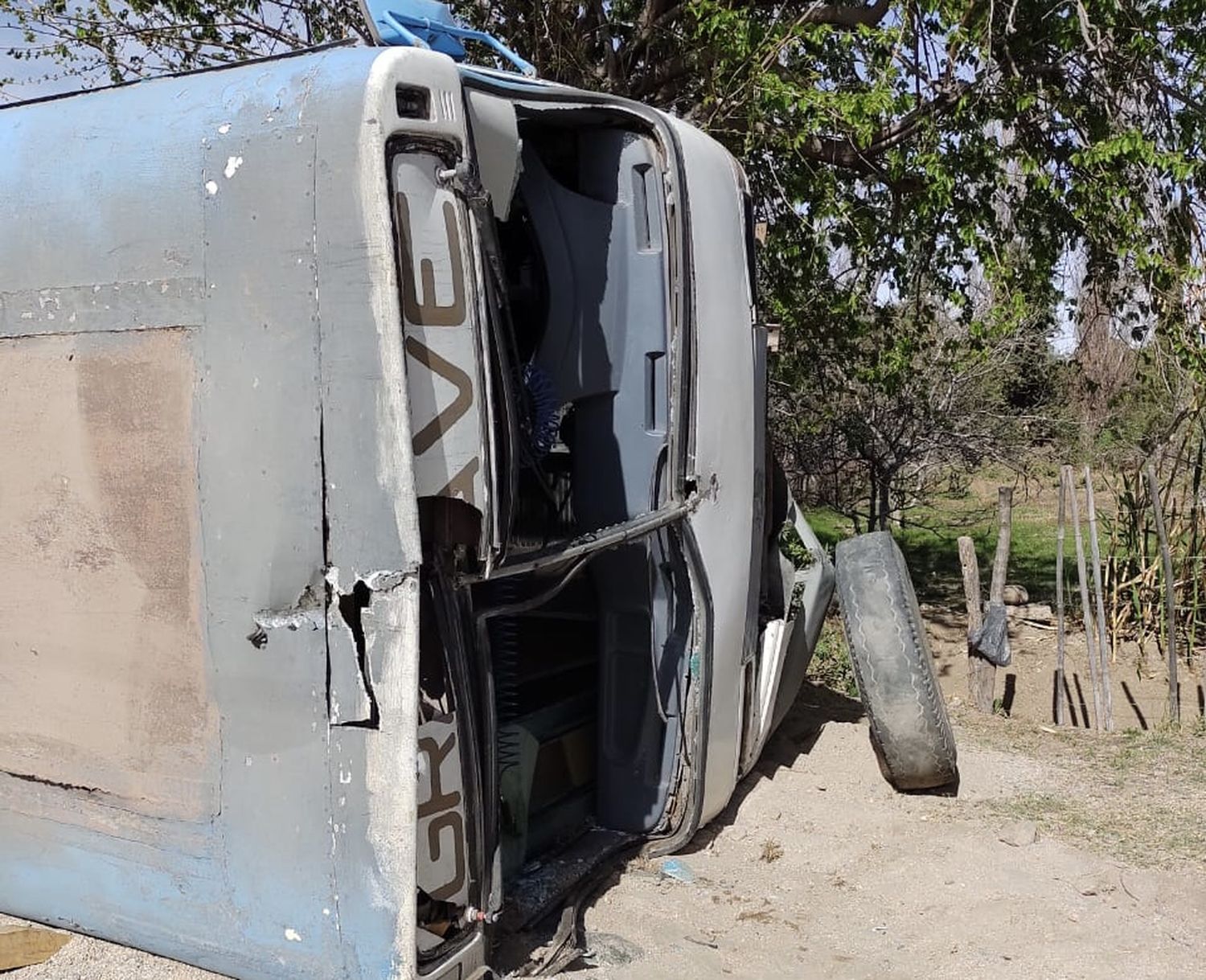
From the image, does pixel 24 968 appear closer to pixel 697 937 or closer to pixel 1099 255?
pixel 697 937

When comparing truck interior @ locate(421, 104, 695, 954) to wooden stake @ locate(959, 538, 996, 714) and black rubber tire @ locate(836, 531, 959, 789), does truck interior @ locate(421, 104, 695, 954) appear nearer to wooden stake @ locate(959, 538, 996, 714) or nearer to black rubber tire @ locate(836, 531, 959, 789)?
black rubber tire @ locate(836, 531, 959, 789)

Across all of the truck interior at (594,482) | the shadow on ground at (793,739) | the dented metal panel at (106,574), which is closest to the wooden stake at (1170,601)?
the shadow on ground at (793,739)

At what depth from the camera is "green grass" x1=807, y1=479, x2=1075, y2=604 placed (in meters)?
10.2

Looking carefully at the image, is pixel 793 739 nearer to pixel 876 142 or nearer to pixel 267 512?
pixel 267 512

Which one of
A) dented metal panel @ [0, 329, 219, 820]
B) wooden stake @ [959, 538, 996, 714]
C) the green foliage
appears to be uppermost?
dented metal panel @ [0, 329, 219, 820]

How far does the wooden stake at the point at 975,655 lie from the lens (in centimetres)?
591

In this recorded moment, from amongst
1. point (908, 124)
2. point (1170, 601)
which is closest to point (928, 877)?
point (1170, 601)

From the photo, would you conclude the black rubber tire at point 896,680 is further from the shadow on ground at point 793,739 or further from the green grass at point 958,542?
the green grass at point 958,542

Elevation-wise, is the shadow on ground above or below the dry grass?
above

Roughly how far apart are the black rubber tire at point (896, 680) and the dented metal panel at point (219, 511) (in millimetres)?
2433

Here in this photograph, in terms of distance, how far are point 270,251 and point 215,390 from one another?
13.8 inches

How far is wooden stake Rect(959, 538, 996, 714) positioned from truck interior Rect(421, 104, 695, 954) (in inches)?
100

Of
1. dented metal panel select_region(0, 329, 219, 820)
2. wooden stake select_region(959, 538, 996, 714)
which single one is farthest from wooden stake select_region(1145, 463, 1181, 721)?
dented metal panel select_region(0, 329, 219, 820)

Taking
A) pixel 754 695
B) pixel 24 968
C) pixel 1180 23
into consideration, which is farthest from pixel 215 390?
pixel 1180 23
